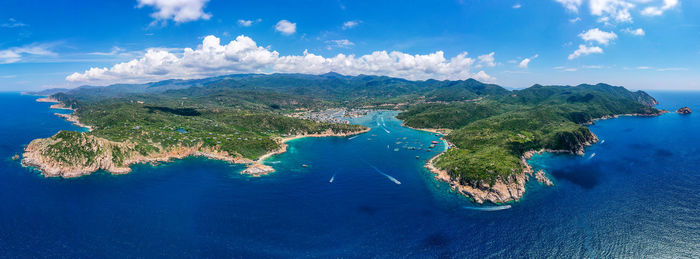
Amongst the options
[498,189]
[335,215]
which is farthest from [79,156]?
[498,189]

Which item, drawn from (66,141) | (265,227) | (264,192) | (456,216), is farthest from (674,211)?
(66,141)

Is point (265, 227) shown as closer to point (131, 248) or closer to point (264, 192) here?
point (264, 192)

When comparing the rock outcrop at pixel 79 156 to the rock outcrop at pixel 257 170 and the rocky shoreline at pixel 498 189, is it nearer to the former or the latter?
the rock outcrop at pixel 257 170

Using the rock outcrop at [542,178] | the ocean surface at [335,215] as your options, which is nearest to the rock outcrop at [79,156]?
the ocean surface at [335,215]

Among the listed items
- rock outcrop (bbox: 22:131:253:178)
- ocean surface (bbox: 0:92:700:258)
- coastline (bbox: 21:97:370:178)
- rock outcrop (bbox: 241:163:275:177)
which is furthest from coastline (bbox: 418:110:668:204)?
rock outcrop (bbox: 22:131:253:178)

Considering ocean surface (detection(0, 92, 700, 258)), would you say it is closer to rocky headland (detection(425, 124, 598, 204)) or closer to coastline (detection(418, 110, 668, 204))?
coastline (detection(418, 110, 668, 204))

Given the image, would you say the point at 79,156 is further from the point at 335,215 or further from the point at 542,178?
the point at 542,178

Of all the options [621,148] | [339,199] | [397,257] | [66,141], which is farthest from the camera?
[621,148]

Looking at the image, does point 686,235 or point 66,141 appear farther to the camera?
point 66,141
